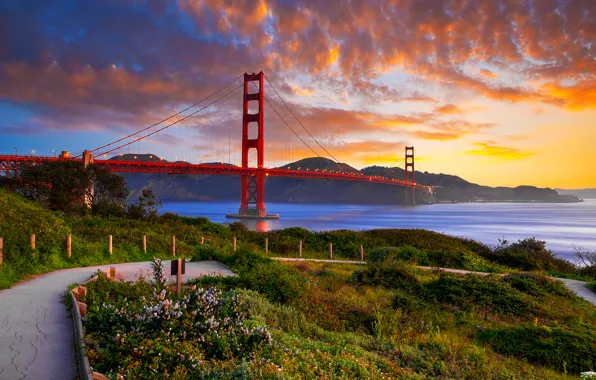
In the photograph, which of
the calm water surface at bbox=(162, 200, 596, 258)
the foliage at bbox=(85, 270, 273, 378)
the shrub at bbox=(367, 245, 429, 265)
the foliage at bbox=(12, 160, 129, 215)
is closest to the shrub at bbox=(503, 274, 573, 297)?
the shrub at bbox=(367, 245, 429, 265)

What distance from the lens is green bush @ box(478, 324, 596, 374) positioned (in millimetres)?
7656

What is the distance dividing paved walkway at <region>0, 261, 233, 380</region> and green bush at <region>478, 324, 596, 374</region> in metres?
7.61

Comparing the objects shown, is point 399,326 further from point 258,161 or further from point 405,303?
point 258,161

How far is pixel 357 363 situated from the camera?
5.48 metres

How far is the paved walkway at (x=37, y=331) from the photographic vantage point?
5.79 metres

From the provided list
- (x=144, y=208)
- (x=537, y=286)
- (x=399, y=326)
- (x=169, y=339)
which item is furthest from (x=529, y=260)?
(x=144, y=208)

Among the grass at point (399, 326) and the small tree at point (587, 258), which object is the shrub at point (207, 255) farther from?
the small tree at point (587, 258)

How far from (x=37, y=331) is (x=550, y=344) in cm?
944

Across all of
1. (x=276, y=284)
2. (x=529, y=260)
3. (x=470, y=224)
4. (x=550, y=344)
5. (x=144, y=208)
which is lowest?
(x=470, y=224)

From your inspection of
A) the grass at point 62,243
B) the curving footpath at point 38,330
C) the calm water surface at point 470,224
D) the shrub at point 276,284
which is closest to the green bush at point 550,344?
the shrub at point 276,284

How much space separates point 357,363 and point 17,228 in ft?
49.1

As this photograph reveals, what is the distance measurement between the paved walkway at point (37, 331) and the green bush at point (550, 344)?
7.61 metres

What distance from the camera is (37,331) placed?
24.4 feet

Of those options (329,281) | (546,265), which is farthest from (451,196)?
(329,281)
